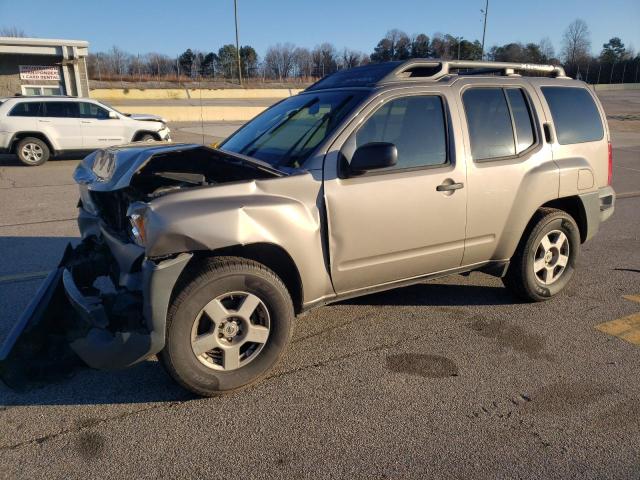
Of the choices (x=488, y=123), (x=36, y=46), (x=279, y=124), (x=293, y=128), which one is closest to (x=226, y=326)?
(x=293, y=128)

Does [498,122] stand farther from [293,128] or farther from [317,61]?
[317,61]

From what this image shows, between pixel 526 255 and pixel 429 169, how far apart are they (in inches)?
52.4

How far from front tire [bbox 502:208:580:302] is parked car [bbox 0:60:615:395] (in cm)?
1

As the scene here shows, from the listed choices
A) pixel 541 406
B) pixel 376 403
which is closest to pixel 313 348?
pixel 376 403

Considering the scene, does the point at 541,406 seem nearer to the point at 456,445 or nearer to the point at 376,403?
the point at 456,445

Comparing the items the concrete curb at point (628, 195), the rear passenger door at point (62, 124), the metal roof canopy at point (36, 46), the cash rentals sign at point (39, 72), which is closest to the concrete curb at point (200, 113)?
the cash rentals sign at point (39, 72)

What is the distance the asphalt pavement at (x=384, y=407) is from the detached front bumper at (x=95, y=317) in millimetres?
206

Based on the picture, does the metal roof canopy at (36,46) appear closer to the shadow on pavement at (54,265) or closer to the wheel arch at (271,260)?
the shadow on pavement at (54,265)

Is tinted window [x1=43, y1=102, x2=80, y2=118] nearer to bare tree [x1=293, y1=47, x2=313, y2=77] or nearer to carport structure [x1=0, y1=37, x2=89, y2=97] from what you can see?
carport structure [x1=0, y1=37, x2=89, y2=97]

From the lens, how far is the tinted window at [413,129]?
143 inches

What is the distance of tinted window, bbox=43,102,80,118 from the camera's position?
512 inches

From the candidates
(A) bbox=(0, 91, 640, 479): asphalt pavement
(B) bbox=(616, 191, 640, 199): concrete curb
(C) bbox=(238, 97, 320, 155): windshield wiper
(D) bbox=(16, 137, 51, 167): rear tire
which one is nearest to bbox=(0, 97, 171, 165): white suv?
(D) bbox=(16, 137, 51, 167): rear tire

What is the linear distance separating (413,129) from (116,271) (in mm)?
2387

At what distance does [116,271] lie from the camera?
344 centimetres
